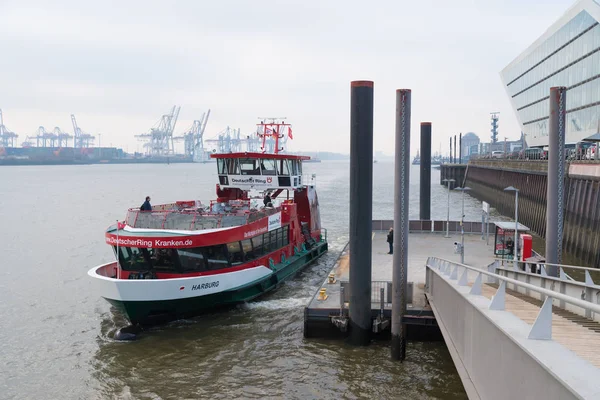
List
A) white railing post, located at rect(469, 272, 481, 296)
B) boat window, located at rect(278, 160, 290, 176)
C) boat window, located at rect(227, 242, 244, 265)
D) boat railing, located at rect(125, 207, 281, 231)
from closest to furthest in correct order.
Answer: white railing post, located at rect(469, 272, 481, 296) < boat railing, located at rect(125, 207, 281, 231) < boat window, located at rect(227, 242, 244, 265) < boat window, located at rect(278, 160, 290, 176)

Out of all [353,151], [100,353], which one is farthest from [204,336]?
[353,151]

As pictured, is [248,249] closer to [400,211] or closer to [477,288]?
[400,211]

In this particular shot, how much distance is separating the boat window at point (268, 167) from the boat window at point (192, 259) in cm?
856

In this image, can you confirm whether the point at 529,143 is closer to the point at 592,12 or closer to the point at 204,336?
the point at 592,12

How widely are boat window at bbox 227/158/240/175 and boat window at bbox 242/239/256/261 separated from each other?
21.4 ft

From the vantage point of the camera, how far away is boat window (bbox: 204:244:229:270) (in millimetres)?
19031

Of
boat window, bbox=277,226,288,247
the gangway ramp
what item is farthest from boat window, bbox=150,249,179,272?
the gangway ramp

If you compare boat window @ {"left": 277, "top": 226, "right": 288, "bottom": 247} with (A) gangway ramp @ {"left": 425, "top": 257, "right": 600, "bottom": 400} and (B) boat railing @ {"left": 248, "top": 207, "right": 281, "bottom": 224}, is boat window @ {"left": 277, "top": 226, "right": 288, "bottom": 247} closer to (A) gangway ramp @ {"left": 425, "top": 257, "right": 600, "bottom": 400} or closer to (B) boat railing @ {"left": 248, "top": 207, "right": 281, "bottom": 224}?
(B) boat railing @ {"left": 248, "top": 207, "right": 281, "bottom": 224}

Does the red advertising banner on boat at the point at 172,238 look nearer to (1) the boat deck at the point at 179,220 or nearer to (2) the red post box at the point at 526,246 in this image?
(1) the boat deck at the point at 179,220

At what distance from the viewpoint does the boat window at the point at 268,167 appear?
87.0 feet

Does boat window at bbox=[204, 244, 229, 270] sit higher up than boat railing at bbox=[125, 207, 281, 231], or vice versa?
boat railing at bbox=[125, 207, 281, 231]

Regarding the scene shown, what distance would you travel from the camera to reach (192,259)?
18781 millimetres

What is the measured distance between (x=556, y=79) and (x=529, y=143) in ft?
50.5

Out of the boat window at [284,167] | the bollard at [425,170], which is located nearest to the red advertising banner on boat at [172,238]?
the boat window at [284,167]
